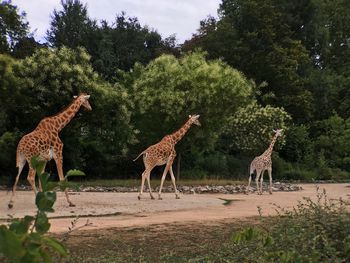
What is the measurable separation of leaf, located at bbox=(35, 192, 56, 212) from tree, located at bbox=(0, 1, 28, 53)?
71.7ft

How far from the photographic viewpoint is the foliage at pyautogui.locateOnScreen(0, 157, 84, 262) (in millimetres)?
1503

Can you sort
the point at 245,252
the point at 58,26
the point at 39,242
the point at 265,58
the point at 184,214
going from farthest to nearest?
the point at 58,26, the point at 265,58, the point at 184,214, the point at 245,252, the point at 39,242

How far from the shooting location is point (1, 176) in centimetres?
2158

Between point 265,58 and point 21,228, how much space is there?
1243 inches

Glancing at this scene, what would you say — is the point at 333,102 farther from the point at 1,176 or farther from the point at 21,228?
the point at 21,228

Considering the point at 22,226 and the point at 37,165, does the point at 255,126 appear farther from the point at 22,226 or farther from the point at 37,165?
the point at 22,226

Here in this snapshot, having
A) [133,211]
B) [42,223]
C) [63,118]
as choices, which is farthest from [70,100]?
[42,223]

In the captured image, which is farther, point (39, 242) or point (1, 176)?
point (1, 176)

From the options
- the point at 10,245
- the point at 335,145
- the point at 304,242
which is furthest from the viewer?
the point at 335,145

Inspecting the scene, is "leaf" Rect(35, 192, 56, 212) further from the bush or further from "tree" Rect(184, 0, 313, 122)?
"tree" Rect(184, 0, 313, 122)

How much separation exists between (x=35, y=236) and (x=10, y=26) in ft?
77.0

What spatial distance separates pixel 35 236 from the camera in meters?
1.63

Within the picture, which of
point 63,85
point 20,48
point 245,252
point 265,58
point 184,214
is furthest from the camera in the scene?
point 265,58

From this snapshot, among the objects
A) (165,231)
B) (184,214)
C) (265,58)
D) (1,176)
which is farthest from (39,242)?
(265,58)
